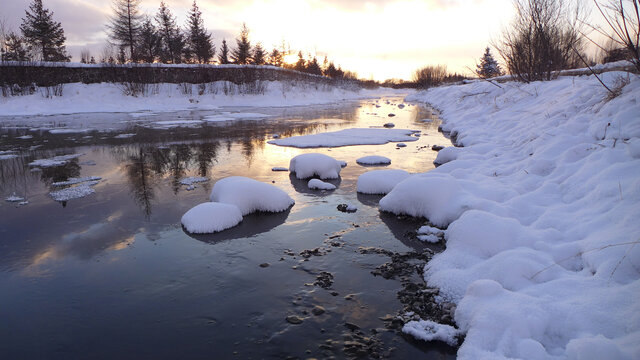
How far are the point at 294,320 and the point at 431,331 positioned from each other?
3.81 ft

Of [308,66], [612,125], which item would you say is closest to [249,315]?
[612,125]

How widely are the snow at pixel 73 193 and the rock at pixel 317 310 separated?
515cm

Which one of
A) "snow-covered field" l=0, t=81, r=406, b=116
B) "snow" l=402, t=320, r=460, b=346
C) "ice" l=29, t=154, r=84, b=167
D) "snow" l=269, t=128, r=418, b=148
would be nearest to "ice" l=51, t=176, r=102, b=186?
"ice" l=29, t=154, r=84, b=167

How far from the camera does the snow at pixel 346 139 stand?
1130 cm

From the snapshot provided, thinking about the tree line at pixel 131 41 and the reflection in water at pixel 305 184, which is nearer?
the reflection in water at pixel 305 184

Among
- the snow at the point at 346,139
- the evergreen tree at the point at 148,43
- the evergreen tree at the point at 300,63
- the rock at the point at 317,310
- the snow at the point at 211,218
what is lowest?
the rock at the point at 317,310

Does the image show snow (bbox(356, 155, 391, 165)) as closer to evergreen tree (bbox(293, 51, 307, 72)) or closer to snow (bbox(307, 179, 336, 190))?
snow (bbox(307, 179, 336, 190))

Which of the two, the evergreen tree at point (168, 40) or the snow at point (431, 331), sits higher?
the evergreen tree at point (168, 40)

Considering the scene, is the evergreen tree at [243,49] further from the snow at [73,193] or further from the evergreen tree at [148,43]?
the snow at [73,193]

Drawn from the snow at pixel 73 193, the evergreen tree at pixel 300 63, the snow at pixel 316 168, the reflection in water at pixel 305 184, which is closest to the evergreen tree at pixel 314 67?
the evergreen tree at pixel 300 63

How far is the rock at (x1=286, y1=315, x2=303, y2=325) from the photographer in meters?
3.12

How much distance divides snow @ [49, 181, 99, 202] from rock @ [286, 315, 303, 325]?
5053mm

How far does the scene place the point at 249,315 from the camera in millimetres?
3229

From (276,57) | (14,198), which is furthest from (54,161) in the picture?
(276,57)
